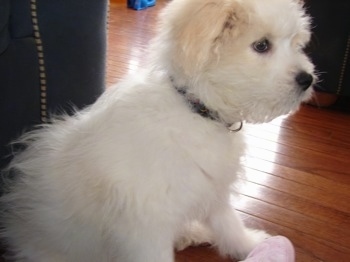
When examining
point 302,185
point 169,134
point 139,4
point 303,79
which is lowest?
point 139,4

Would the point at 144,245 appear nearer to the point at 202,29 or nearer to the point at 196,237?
the point at 196,237

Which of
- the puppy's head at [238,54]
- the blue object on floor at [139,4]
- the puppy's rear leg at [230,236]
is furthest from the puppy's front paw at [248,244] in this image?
the blue object on floor at [139,4]

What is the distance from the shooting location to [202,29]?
825 millimetres

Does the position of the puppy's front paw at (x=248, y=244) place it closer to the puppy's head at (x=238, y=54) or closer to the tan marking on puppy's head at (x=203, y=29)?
the puppy's head at (x=238, y=54)

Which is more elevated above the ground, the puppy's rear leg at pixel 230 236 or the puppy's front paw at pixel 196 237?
the puppy's rear leg at pixel 230 236

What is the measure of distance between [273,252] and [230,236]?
163 mm

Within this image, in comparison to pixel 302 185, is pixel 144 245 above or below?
above

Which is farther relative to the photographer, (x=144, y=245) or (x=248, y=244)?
(x=248, y=244)

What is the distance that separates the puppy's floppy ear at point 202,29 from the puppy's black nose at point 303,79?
0.57ft

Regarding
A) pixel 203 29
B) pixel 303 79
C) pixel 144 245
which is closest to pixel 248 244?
pixel 144 245

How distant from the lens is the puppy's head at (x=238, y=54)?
838mm

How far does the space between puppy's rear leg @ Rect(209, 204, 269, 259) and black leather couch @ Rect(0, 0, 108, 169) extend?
1.76ft

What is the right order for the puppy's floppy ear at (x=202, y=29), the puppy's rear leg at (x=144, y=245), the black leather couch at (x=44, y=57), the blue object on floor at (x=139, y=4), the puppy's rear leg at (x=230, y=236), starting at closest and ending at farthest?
the puppy's floppy ear at (x=202, y=29) → the puppy's rear leg at (x=144, y=245) → the black leather couch at (x=44, y=57) → the puppy's rear leg at (x=230, y=236) → the blue object on floor at (x=139, y=4)

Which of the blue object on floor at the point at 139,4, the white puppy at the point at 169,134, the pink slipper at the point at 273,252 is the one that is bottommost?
the blue object on floor at the point at 139,4
